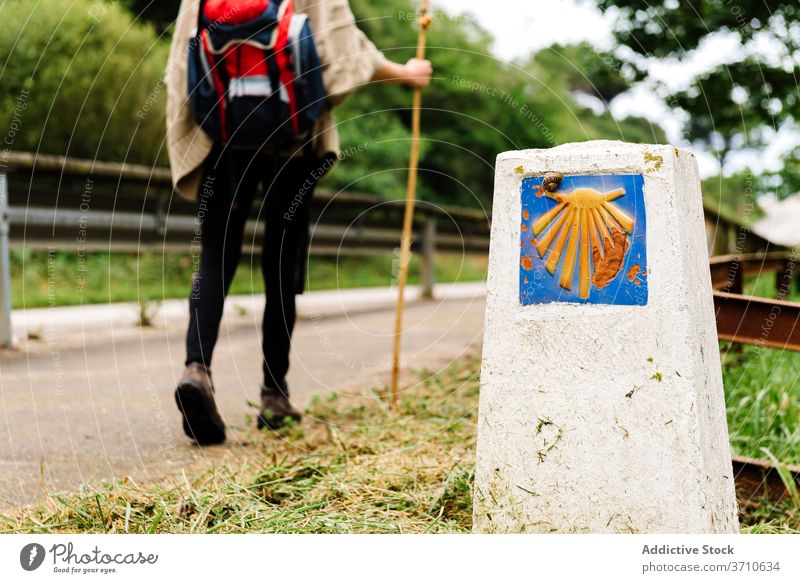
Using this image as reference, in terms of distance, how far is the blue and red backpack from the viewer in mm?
3213

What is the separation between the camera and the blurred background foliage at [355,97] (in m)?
11.5

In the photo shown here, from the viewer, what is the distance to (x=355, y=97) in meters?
19.8

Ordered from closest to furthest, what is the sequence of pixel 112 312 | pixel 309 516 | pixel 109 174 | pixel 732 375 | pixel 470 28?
1. pixel 309 516
2. pixel 732 375
3. pixel 109 174
4. pixel 112 312
5. pixel 470 28

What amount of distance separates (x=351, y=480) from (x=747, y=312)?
1.34 metres

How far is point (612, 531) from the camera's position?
6.82 feet

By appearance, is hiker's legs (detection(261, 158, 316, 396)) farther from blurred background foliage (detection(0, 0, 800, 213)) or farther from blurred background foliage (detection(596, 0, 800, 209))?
blurred background foliage (detection(596, 0, 800, 209))

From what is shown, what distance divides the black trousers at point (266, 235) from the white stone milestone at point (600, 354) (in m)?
1.44

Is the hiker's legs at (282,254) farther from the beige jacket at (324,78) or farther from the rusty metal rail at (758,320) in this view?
the rusty metal rail at (758,320)

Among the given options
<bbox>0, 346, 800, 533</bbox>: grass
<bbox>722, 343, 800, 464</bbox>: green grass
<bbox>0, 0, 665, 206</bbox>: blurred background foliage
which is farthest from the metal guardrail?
<bbox>722, 343, 800, 464</bbox>: green grass

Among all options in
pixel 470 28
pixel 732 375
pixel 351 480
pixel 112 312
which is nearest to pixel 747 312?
pixel 351 480

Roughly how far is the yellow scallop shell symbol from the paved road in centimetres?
149

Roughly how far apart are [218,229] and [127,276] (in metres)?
9.64

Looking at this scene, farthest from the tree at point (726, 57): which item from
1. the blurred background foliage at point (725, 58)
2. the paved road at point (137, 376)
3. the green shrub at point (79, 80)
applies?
the green shrub at point (79, 80)

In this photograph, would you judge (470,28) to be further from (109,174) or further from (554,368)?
(554,368)
